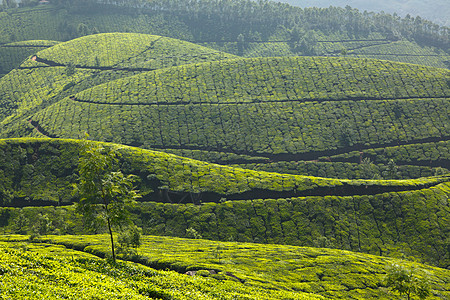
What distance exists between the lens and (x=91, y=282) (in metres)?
24.9

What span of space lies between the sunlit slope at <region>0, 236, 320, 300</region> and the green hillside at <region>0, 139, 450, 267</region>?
110ft

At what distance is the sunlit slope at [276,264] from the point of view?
144ft

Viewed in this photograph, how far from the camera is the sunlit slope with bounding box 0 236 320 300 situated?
71.8 ft

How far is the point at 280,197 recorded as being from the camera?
74.6 meters

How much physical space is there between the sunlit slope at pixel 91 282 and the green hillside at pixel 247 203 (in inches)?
1325

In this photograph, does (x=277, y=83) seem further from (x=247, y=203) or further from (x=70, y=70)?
(x=70, y=70)

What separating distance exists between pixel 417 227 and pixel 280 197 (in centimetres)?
2993

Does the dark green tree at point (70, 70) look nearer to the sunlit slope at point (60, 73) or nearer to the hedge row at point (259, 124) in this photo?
the sunlit slope at point (60, 73)

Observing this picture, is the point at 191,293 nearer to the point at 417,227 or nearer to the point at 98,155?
the point at 98,155

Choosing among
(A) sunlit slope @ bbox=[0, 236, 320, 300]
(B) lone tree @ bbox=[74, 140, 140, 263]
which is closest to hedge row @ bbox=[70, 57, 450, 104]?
(B) lone tree @ bbox=[74, 140, 140, 263]

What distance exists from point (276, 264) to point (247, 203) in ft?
72.8

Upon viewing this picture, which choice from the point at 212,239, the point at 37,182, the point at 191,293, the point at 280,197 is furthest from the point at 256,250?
the point at 37,182

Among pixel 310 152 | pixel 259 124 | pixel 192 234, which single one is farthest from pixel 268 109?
pixel 192 234

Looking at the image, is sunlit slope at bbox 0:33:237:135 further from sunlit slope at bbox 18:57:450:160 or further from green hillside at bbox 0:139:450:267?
green hillside at bbox 0:139:450:267
